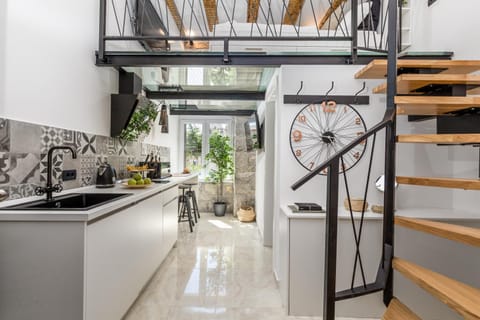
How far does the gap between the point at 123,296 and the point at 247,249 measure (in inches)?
81.1

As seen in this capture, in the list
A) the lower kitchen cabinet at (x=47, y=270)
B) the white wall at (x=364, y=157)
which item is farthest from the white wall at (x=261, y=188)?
the lower kitchen cabinet at (x=47, y=270)

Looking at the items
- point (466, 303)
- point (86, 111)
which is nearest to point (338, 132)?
point (466, 303)

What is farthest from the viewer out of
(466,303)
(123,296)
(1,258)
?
(123,296)

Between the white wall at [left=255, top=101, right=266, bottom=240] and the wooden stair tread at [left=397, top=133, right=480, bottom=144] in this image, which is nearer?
the wooden stair tread at [left=397, top=133, right=480, bottom=144]

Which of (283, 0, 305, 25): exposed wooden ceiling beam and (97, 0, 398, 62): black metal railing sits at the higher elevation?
(283, 0, 305, 25): exposed wooden ceiling beam

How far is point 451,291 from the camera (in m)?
1.29

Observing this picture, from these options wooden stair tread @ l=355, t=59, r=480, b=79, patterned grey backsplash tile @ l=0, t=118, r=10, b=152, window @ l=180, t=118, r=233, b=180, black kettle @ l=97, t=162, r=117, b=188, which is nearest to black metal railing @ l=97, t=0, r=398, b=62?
wooden stair tread @ l=355, t=59, r=480, b=79

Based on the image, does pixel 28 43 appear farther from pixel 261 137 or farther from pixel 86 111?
pixel 261 137

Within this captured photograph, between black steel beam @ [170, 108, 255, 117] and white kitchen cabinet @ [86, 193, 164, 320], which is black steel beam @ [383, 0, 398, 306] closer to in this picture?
white kitchen cabinet @ [86, 193, 164, 320]

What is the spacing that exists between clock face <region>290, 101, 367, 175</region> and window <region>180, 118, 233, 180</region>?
13.3ft

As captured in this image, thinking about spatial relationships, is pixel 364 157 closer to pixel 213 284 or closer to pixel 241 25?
pixel 213 284

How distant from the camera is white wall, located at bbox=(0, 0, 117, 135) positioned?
171 centimetres

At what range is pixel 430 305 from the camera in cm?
214

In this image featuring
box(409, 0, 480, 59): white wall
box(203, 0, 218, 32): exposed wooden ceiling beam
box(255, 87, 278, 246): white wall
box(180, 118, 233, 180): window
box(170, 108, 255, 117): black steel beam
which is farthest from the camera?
box(180, 118, 233, 180): window
